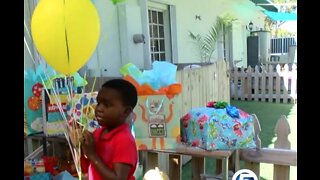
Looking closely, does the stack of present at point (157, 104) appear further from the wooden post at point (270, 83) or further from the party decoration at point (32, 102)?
the wooden post at point (270, 83)

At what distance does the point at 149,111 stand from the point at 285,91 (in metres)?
6.50

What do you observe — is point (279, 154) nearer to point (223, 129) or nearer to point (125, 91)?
point (223, 129)

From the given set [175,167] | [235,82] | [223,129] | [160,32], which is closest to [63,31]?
[223,129]

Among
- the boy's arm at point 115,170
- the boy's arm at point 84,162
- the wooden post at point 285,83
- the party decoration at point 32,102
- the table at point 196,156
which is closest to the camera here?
the boy's arm at point 115,170

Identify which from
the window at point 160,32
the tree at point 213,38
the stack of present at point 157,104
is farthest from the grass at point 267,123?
the window at point 160,32

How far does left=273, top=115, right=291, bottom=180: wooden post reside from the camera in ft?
8.12

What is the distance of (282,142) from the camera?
2518 millimetres

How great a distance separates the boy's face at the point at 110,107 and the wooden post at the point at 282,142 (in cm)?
144

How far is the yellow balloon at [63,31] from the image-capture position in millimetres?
1985

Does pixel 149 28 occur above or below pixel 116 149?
above

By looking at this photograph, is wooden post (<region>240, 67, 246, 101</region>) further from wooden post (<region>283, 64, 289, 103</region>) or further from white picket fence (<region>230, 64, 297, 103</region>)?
wooden post (<region>283, 64, 289, 103</region>)

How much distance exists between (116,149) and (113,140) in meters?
0.05

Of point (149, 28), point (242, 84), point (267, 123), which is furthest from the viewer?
point (242, 84)
